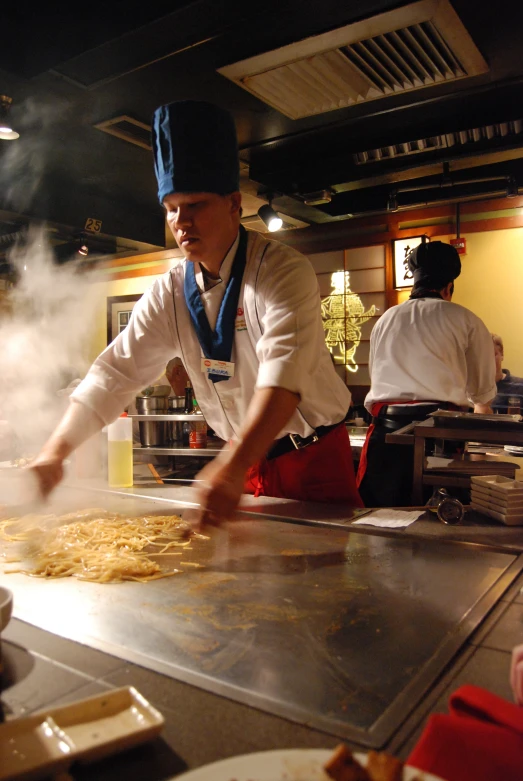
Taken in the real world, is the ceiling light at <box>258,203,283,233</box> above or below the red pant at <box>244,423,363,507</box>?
above

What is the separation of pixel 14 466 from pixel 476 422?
2.12 metres

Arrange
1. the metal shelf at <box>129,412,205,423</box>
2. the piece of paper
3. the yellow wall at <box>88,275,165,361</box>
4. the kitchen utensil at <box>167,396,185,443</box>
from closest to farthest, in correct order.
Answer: the piece of paper < the metal shelf at <box>129,412,205,423</box> < the kitchen utensil at <box>167,396,185,443</box> < the yellow wall at <box>88,275,165,361</box>

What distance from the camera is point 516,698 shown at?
744 millimetres

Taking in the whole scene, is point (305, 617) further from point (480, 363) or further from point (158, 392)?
point (158, 392)

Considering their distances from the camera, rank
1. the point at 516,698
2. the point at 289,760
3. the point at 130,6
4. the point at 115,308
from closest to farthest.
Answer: the point at 289,760 < the point at 516,698 < the point at 130,6 < the point at 115,308

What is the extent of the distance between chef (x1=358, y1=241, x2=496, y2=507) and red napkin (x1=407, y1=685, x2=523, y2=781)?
2.32 metres

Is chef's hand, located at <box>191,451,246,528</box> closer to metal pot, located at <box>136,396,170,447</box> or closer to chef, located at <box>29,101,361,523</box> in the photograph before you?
chef, located at <box>29,101,361,523</box>

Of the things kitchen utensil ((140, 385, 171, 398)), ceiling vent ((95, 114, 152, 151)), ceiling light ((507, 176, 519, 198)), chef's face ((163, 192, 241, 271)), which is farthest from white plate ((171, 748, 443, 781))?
kitchen utensil ((140, 385, 171, 398))

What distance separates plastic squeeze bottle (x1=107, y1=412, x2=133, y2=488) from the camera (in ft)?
7.91

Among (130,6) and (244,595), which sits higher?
(130,6)

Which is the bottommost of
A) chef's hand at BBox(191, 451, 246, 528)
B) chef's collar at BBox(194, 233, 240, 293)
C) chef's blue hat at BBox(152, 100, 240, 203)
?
chef's hand at BBox(191, 451, 246, 528)

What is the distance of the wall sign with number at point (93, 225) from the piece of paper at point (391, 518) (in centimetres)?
273

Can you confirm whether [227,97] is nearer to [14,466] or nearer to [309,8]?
[309,8]

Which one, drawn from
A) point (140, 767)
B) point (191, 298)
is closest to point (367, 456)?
point (191, 298)
